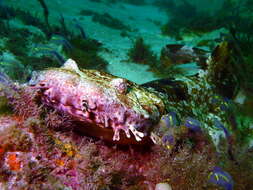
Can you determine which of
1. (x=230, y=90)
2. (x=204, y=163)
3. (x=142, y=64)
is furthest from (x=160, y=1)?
(x=204, y=163)

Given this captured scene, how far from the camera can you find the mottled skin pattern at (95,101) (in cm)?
230

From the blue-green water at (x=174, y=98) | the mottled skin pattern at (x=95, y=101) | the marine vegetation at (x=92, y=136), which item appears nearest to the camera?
the marine vegetation at (x=92, y=136)

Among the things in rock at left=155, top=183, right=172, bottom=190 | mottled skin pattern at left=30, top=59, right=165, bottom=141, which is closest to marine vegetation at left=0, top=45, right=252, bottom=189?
mottled skin pattern at left=30, top=59, right=165, bottom=141

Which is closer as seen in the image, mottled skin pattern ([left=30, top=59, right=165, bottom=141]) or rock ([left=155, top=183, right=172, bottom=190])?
mottled skin pattern ([left=30, top=59, right=165, bottom=141])

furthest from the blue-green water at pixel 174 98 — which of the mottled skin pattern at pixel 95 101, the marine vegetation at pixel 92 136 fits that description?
the mottled skin pattern at pixel 95 101

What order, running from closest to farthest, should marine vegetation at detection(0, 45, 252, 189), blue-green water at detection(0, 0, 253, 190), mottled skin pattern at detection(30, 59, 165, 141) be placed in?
marine vegetation at detection(0, 45, 252, 189) < mottled skin pattern at detection(30, 59, 165, 141) < blue-green water at detection(0, 0, 253, 190)

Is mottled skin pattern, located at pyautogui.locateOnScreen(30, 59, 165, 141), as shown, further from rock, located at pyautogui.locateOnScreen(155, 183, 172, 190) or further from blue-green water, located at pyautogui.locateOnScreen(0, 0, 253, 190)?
rock, located at pyautogui.locateOnScreen(155, 183, 172, 190)

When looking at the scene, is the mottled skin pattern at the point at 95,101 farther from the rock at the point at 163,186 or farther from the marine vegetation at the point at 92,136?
the rock at the point at 163,186

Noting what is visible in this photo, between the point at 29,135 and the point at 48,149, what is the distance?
0.23m

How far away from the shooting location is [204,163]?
283 centimetres

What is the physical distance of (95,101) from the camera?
2291 millimetres

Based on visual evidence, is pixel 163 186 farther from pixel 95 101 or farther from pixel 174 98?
pixel 174 98

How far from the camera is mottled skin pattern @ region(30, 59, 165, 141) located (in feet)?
7.56

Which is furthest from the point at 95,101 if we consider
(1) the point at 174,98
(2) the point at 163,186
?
(1) the point at 174,98
